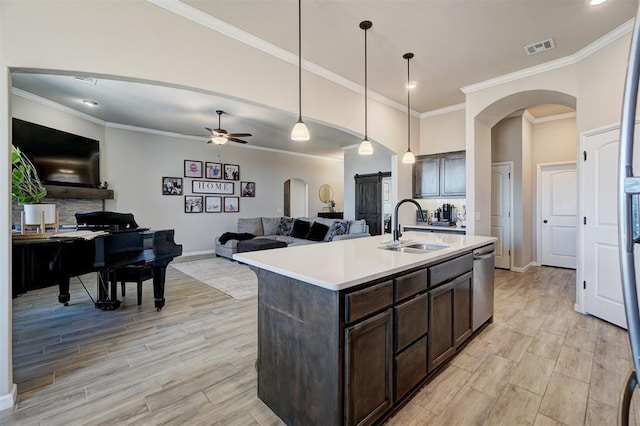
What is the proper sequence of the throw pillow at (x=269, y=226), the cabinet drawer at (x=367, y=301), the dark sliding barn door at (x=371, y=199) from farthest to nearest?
the throw pillow at (x=269, y=226)
the dark sliding barn door at (x=371, y=199)
the cabinet drawer at (x=367, y=301)

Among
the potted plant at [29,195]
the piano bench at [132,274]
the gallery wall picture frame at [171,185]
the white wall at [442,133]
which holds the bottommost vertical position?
the piano bench at [132,274]

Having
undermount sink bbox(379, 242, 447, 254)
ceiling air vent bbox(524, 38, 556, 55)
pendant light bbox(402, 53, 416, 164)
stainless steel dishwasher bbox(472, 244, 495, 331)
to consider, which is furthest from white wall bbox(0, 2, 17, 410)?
ceiling air vent bbox(524, 38, 556, 55)

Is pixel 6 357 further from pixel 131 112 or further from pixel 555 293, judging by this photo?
pixel 555 293

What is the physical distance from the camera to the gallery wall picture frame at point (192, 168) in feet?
23.3

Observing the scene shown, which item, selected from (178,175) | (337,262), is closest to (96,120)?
(178,175)

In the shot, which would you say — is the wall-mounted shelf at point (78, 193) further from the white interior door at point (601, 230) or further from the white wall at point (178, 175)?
the white interior door at point (601, 230)

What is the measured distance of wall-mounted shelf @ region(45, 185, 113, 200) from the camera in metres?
4.74

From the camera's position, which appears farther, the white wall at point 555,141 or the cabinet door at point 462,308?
the white wall at point 555,141

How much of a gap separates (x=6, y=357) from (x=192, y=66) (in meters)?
2.53

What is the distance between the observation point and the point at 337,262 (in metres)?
1.83

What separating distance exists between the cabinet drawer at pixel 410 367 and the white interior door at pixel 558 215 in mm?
5401

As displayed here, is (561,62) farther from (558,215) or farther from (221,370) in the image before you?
(221,370)

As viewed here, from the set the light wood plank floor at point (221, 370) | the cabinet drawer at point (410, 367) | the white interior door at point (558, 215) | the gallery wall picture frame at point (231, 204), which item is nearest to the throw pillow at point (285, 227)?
the gallery wall picture frame at point (231, 204)

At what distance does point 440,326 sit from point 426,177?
12.8ft
